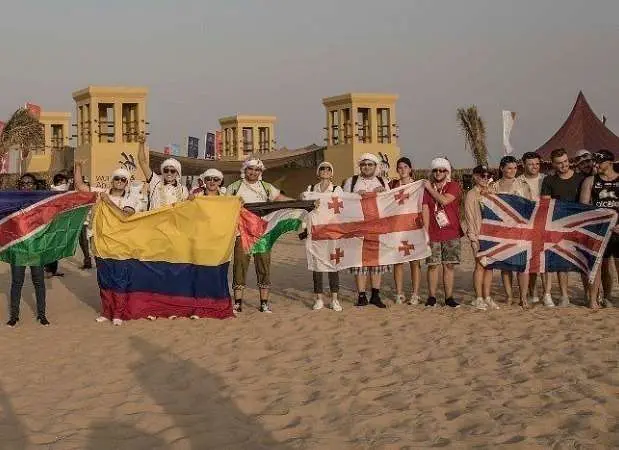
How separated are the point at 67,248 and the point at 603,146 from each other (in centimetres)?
1879

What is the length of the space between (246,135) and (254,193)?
23804 millimetres

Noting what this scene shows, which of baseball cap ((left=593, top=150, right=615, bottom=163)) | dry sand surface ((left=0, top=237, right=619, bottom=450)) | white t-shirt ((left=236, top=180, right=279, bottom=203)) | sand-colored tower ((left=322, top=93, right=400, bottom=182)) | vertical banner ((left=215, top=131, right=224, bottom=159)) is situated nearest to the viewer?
dry sand surface ((left=0, top=237, right=619, bottom=450))

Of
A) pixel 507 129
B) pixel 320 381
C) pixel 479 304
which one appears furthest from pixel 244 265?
pixel 507 129

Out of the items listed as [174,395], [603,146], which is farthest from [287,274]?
[603,146]

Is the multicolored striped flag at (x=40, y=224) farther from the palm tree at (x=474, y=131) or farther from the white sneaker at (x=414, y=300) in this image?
the palm tree at (x=474, y=131)

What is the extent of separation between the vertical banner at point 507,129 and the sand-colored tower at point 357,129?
14.7 feet

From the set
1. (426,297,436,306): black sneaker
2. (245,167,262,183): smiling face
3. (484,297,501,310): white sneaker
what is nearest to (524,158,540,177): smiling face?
(484,297,501,310): white sneaker

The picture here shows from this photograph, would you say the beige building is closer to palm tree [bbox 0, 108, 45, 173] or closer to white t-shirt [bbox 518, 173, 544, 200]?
palm tree [bbox 0, 108, 45, 173]

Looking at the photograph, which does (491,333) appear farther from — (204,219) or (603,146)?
(603,146)

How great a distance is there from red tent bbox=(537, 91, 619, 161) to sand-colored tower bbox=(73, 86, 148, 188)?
44.0 ft

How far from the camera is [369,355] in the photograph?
561 cm

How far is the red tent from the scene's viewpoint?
2233 cm

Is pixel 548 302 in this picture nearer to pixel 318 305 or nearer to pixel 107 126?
pixel 318 305

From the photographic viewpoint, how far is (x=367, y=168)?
25.8 ft
